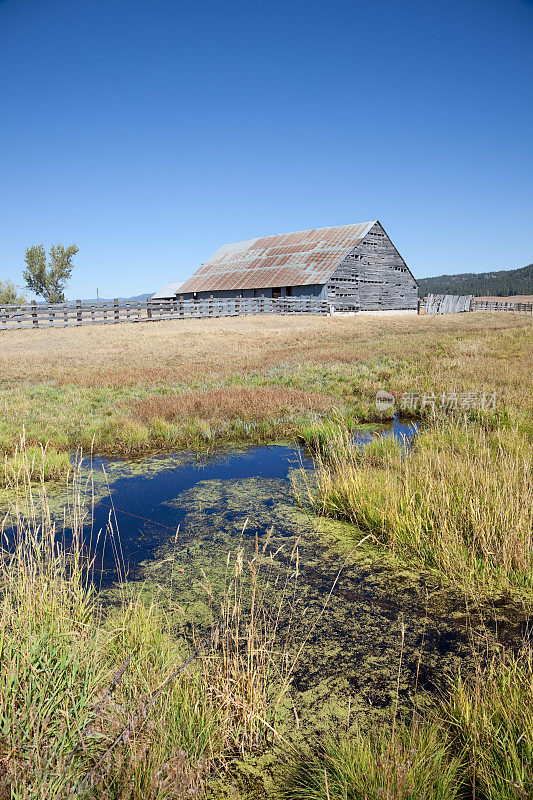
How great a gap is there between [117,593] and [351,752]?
2.55 meters

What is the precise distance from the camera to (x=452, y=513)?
5.10 m

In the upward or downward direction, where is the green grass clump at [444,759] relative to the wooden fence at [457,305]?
downward

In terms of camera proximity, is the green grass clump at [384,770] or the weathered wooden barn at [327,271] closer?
the green grass clump at [384,770]

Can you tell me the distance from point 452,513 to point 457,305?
171 ft

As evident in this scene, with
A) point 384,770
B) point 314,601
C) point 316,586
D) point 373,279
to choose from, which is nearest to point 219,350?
point 316,586

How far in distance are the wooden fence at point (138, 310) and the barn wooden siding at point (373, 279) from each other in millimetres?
2777

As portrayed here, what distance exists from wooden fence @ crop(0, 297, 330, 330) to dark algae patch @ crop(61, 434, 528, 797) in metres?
27.3

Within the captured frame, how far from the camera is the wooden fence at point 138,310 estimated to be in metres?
31.0

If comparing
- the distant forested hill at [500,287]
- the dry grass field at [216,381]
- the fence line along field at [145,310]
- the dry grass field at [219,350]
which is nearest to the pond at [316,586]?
the dry grass field at [216,381]

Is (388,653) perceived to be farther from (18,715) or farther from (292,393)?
(292,393)

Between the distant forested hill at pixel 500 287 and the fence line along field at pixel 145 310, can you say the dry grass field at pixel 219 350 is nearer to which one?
the fence line along field at pixel 145 310

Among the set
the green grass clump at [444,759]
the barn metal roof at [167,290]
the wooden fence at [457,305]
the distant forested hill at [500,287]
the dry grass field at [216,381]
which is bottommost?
the green grass clump at [444,759]

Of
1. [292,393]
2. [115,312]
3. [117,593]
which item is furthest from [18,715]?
[115,312]

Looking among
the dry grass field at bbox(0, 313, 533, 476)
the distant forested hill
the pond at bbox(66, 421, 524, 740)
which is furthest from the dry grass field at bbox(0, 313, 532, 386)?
the distant forested hill
